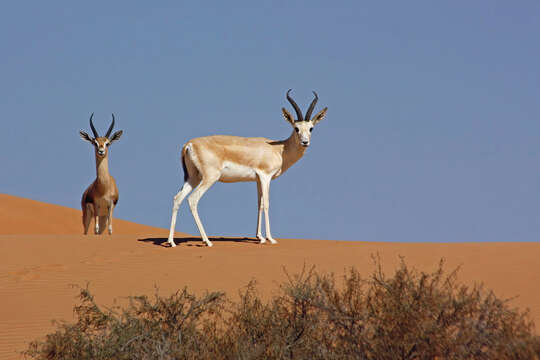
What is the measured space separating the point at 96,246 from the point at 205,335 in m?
9.40

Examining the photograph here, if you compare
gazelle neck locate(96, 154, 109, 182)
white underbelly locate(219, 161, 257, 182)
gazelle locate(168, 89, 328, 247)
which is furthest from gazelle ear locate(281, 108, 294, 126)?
gazelle neck locate(96, 154, 109, 182)

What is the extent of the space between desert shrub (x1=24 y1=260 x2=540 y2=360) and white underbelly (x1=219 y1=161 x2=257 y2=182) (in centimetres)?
797

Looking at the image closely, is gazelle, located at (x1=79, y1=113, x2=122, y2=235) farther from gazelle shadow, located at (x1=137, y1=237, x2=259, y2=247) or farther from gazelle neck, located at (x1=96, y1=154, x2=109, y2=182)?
gazelle shadow, located at (x1=137, y1=237, x2=259, y2=247)

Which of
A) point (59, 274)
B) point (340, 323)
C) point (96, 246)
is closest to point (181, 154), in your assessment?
point (96, 246)

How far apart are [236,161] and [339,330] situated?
955cm

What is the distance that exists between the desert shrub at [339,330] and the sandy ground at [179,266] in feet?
11.4

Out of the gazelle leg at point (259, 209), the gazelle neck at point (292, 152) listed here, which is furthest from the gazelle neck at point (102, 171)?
the gazelle neck at point (292, 152)

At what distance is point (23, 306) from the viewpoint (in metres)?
13.8

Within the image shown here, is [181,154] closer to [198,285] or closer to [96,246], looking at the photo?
[96,246]

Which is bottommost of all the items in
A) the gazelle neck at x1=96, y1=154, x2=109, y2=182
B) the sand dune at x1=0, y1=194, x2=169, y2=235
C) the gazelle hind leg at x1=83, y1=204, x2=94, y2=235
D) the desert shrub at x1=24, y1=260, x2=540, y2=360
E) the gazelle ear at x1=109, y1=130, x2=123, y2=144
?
the desert shrub at x1=24, y1=260, x2=540, y2=360

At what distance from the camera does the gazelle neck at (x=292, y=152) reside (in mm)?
17938

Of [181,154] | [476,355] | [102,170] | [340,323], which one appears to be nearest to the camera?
[476,355]

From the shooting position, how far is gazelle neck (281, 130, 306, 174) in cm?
1794

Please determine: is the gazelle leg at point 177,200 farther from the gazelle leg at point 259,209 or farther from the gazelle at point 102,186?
the gazelle at point 102,186
